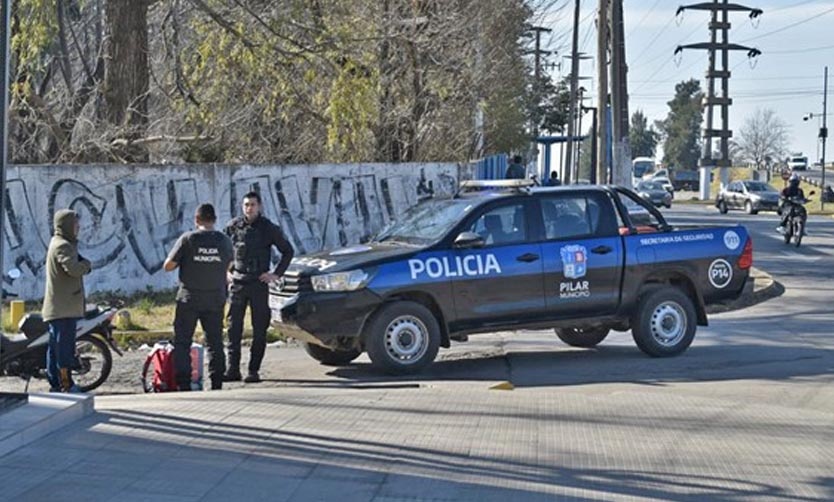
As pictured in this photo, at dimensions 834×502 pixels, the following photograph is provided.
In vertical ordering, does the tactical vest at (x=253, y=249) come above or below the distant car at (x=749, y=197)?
above

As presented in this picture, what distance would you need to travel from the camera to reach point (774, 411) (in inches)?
372

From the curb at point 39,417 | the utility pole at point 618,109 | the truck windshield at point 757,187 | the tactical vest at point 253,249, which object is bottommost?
the curb at point 39,417

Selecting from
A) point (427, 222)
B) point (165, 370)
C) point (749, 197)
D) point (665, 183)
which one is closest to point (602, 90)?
point (427, 222)

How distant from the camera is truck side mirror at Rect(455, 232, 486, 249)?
11.7m

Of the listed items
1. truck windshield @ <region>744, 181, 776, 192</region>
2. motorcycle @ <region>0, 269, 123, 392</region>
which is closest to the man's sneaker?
motorcycle @ <region>0, 269, 123, 392</region>

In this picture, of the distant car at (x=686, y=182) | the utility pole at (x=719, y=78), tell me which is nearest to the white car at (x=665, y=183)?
the utility pole at (x=719, y=78)

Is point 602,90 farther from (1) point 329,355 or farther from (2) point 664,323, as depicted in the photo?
(1) point 329,355

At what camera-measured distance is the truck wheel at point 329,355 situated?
12.2m

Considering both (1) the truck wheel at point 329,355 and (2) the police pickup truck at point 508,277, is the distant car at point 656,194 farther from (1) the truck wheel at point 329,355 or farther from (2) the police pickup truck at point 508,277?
(1) the truck wheel at point 329,355

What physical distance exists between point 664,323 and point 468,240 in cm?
250

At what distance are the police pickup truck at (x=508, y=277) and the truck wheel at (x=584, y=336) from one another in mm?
155

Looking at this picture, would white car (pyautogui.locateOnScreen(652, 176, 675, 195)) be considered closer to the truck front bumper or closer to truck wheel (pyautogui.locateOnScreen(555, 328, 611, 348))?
truck wheel (pyautogui.locateOnScreen(555, 328, 611, 348))

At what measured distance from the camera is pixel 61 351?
33.4 ft

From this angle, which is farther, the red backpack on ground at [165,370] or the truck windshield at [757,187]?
the truck windshield at [757,187]
